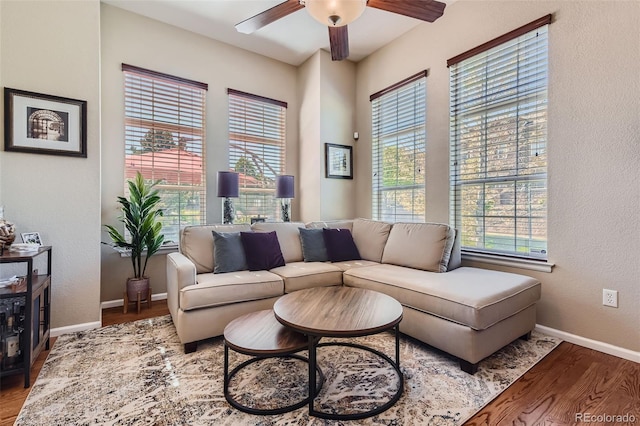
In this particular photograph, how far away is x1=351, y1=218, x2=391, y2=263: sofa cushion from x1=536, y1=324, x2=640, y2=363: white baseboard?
154cm

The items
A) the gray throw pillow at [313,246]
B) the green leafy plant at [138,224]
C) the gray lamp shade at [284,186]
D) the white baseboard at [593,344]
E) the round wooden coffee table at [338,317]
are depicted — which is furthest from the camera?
the gray lamp shade at [284,186]

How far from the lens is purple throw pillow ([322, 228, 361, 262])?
3.32 meters

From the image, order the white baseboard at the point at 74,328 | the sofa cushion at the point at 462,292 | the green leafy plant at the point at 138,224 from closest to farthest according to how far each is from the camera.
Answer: the sofa cushion at the point at 462,292 → the white baseboard at the point at 74,328 → the green leafy plant at the point at 138,224

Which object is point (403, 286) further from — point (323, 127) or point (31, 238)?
point (31, 238)

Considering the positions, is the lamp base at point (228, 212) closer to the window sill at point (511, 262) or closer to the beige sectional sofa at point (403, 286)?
the beige sectional sofa at point (403, 286)

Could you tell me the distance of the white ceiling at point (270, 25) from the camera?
10.5 feet

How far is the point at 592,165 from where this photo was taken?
2.31 metres

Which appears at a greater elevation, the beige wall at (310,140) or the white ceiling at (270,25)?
the white ceiling at (270,25)

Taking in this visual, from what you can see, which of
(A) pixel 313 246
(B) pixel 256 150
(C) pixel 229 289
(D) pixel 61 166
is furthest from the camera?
(B) pixel 256 150

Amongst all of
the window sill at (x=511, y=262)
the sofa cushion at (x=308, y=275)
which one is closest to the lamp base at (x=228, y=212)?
the sofa cushion at (x=308, y=275)

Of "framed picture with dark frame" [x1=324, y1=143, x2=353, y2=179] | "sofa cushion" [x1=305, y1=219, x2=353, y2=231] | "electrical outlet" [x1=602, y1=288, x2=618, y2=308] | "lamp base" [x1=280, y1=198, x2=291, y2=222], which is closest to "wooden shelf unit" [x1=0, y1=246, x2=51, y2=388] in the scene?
"sofa cushion" [x1=305, y1=219, x2=353, y2=231]

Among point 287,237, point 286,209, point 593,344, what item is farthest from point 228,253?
point 593,344

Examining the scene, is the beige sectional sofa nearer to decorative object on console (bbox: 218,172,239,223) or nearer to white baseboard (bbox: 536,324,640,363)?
white baseboard (bbox: 536,324,640,363)

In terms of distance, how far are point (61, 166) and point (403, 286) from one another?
9.72 feet
